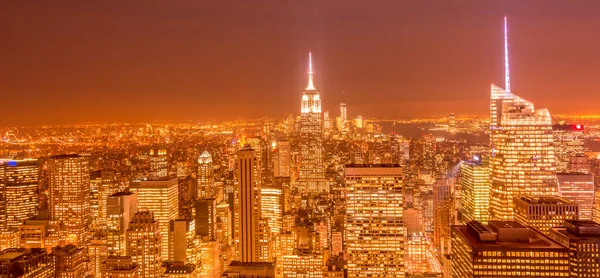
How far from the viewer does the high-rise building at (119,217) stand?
19.5m

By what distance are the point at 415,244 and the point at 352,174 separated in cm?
394

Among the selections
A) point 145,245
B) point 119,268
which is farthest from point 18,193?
point 119,268

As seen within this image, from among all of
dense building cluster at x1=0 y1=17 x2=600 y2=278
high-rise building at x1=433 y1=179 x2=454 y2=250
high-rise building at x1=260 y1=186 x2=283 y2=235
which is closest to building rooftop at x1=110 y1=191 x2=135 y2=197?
dense building cluster at x1=0 y1=17 x2=600 y2=278

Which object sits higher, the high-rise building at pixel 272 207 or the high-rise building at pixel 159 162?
the high-rise building at pixel 159 162

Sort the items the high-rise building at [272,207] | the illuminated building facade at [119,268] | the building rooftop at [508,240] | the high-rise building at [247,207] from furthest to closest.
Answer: the high-rise building at [272,207] → the high-rise building at [247,207] → the illuminated building facade at [119,268] → the building rooftop at [508,240]

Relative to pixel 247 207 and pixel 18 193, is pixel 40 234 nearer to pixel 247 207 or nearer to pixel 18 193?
pixel 18 193

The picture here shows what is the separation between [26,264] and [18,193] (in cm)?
877

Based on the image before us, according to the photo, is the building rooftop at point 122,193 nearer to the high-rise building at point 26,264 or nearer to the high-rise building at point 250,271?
the high-rise building at point 26,264

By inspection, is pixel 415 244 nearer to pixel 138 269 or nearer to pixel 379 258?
pixel 379 258

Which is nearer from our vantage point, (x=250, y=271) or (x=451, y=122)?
(x=451, y=122)

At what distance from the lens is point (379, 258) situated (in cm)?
1867

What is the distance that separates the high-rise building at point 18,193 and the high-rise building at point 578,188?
20.1m

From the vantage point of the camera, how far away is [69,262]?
18.6 metres

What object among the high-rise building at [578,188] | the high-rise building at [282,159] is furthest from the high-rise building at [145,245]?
the high-rise building at [578,188]
